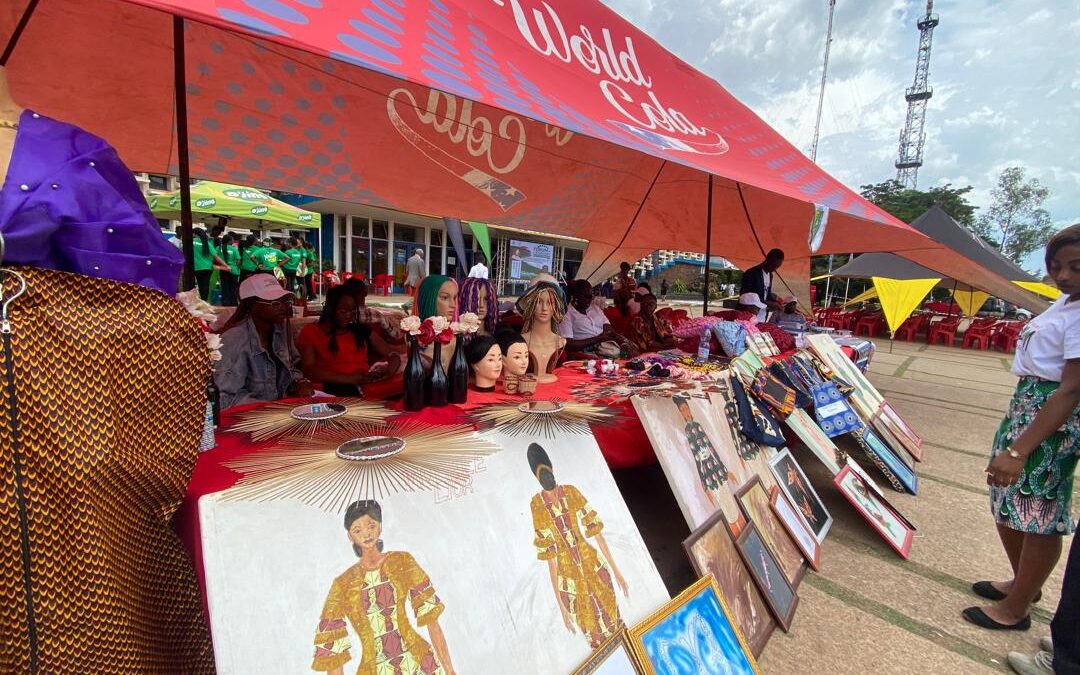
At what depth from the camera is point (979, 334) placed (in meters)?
13.5

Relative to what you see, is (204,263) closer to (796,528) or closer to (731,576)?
(731,576)

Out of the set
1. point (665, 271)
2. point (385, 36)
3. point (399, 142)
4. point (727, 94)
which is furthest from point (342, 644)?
point (665, 271)

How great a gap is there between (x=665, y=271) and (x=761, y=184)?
29194 mm

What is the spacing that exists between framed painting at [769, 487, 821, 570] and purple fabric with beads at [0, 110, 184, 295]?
9.20 ft

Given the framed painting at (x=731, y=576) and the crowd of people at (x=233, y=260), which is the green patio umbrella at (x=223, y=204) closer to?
the crowd of people at (x=233, y=260)

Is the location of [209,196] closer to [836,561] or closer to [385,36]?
[385,36]

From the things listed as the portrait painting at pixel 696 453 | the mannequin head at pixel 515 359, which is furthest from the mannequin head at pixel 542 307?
the portrait painting at pixel 696 453

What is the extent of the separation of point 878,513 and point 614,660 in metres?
2.37

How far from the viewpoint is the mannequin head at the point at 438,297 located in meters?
2.34

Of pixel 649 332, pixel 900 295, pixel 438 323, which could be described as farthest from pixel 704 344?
pixel 900 295

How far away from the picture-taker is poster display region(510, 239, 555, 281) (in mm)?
20484

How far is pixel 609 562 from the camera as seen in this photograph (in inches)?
65.0

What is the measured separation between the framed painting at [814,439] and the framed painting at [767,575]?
1.11 metres

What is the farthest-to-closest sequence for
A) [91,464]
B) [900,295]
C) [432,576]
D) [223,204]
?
[900,295]
[223,204]
[432,576]
[91,464]
